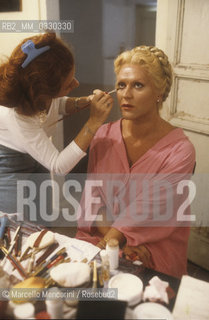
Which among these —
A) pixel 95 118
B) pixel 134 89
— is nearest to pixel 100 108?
pixel 95 118

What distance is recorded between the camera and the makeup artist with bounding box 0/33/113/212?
41.1 inches

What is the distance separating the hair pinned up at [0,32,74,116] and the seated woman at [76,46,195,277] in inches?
10.0

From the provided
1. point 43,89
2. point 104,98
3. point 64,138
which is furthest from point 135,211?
point 64,138

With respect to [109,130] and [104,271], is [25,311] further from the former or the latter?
[109,130]

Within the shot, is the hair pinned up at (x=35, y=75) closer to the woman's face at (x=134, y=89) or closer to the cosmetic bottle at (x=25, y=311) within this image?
the woman's face at (x=134, y=89)

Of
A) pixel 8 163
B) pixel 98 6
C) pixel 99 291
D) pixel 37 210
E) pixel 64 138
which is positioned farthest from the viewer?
pixel 98 6

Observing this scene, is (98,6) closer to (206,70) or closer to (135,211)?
(206,70)

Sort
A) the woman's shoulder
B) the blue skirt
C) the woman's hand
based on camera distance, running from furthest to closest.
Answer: the woman's shoulder, the blue skirt, the woman's hand

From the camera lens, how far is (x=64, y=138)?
2.23 meters

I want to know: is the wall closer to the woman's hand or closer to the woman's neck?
the woman's neck

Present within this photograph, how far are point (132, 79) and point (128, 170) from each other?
360mm

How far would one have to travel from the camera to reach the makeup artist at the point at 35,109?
1.04 metres

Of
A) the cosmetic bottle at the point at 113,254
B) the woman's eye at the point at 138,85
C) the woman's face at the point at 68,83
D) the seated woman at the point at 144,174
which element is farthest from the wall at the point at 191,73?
the cosmetic bottle at the point at 113,254

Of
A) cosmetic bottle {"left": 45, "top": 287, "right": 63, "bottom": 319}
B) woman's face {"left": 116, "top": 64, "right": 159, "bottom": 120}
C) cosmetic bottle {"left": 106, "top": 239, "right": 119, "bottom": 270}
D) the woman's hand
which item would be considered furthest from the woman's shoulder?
cosmetic bottle {"left": 45, "top": 287, "right": 63, "bottom": 319}
